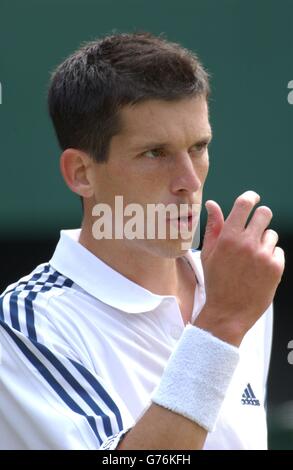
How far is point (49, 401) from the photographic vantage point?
2.06 m

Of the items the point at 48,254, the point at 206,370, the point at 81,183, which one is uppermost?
the point at 81,183

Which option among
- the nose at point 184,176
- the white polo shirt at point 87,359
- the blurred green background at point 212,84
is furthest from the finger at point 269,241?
the blurred green background at point 212,84

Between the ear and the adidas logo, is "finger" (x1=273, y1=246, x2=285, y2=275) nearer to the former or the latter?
the adidas logo

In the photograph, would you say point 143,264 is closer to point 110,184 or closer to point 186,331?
point 110,184

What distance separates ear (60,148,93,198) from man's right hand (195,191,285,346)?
21.6 inches

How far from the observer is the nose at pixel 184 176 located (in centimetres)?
221

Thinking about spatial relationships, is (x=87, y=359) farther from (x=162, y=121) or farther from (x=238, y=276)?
(x=162, y=121)

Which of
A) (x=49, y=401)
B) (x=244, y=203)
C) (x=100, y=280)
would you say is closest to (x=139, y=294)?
(x=100, y=280)

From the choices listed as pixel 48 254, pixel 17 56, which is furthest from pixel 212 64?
pixel 48 254

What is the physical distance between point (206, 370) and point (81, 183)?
679 millimetres

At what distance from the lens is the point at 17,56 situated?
221 inches

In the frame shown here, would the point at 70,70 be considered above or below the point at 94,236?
above

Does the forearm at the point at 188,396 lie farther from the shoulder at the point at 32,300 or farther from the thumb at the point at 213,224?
the shoulder at the point at 32,300

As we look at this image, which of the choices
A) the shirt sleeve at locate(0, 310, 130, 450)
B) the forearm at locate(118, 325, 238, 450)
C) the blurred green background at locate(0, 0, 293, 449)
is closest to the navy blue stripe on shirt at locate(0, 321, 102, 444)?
the shirt sleeve at locate(0, 310, 130, 450)
